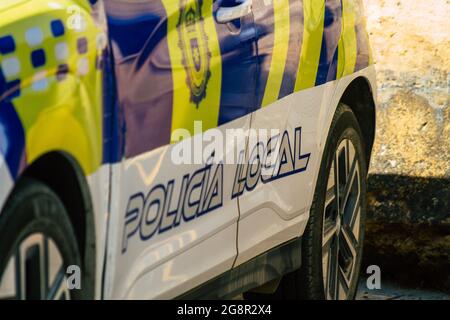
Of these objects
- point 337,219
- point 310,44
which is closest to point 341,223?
point 337,219

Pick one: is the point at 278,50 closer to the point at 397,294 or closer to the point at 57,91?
the point at 57,91

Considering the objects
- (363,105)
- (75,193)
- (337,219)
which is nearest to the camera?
(75,193)

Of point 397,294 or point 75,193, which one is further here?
point 397,294

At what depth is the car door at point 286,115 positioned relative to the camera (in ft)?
15.3

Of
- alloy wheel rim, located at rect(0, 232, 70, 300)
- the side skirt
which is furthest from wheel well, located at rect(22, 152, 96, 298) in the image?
the side skirt

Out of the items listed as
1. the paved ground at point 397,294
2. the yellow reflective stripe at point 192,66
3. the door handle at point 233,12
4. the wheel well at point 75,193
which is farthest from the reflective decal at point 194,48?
the paved ground at point 397,294

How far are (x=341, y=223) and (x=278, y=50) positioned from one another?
1.12 m

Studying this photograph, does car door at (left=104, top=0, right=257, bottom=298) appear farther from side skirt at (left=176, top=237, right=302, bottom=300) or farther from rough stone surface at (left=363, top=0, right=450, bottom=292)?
rough stone surface at (left=363, top=0, right=450, bottom=292)

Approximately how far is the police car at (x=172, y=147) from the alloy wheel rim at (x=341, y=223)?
0.01 meters

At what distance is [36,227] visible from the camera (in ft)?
11.0

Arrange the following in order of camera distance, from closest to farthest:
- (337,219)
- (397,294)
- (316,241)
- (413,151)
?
1. (316,241)
2. (337,219)
3. (397,294)
4. (413,151)

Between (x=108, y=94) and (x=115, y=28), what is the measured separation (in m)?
0.19

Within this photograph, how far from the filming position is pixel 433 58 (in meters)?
7.16
